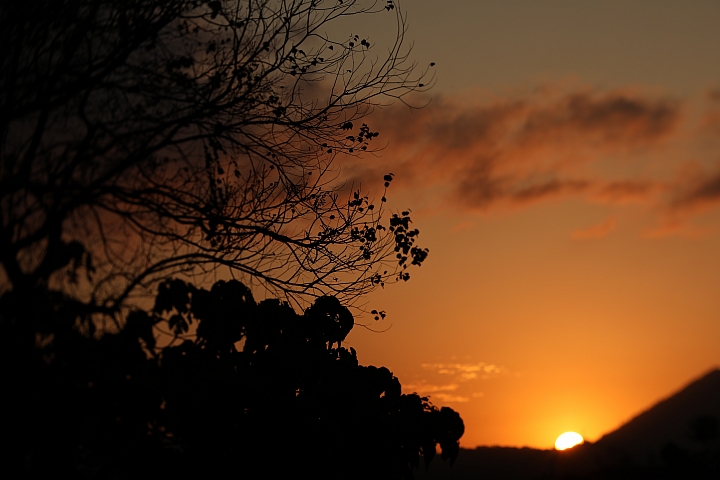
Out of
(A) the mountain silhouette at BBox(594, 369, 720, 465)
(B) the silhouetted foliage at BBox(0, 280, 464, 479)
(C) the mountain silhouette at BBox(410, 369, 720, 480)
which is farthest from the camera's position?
(A) the mountain silhouette at BBox(594, 369, 720, 465)

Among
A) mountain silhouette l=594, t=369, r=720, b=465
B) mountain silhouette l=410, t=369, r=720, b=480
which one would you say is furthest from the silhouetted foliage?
mountain silhouette l=594, t=369, r=720, b=465

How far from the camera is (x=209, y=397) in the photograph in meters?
8.49

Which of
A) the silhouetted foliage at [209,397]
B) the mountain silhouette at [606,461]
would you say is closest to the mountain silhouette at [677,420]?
the mountain silhouette at [606,461]

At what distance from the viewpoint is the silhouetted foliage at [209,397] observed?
784 cm

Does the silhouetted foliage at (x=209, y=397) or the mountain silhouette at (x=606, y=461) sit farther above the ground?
the mountain silhouette at (x=606, y=461)

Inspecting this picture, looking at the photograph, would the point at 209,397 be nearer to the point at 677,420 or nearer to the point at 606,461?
the point at 606,461

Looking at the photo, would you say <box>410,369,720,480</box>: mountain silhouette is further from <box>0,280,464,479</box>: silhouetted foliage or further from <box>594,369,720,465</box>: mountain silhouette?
<box>0,280,464,479</box>: silhouetted foliage

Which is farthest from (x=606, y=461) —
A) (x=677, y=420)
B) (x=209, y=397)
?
(x=209, y=397)

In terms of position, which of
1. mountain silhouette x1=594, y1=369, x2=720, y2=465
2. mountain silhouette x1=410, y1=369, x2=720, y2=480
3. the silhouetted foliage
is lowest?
the silhouetted foliage

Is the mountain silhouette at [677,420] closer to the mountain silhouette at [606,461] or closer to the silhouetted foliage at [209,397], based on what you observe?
the mountain silhouette at [606,461]

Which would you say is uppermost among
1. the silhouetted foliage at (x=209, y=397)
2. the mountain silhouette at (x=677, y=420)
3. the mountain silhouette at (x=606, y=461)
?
the mountain silhouette at (x=677, y=420)

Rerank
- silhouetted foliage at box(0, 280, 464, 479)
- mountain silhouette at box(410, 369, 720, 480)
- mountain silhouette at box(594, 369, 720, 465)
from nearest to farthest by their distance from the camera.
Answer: silhouetted foliage at box(0, 280, 464, 479) → mountain silhouette at box(410, 369, 720, 480) → mountain silhouette at box(594, 369, 720, 465)

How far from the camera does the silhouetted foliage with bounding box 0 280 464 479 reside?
784 centimetres

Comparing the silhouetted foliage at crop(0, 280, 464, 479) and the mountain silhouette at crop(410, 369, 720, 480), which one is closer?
the silhouetted foliage at crop(0, 280, 464, 479)
